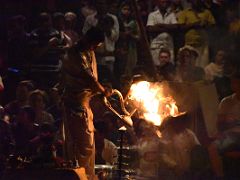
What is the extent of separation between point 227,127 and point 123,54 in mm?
Result: 3232

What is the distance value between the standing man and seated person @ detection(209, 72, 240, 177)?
3.66 m

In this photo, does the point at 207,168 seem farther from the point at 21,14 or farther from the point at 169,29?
the point at 21,14

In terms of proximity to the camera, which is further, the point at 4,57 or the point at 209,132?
the point at 4,57

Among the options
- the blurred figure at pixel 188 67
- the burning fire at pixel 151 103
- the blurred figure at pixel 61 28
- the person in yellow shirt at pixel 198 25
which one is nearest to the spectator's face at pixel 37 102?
the blurred figure at pixel 61 28

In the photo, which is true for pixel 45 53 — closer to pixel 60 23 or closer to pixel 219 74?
pixel 60 23

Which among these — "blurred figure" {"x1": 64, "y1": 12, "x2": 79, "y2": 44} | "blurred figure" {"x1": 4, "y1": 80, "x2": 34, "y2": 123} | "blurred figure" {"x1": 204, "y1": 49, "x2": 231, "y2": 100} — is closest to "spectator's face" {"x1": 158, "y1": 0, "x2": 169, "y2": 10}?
"blurred figure" {"x1": 204, "y1": 49, "x2": 231, "y2": 100}

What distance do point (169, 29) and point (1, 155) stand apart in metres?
5.09

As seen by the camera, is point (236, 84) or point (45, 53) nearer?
point (236, 84)

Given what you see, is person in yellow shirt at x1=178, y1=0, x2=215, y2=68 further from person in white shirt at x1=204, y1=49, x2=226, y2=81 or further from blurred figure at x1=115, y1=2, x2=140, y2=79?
blurred figure at x1=115, y1=2, x2=140, y2=79

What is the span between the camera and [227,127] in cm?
1198

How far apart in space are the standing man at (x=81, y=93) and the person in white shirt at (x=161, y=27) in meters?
4.75

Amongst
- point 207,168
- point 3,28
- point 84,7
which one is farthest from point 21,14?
point 207,168

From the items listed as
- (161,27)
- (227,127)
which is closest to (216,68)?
(227,127)

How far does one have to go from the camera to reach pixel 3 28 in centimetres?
1396
